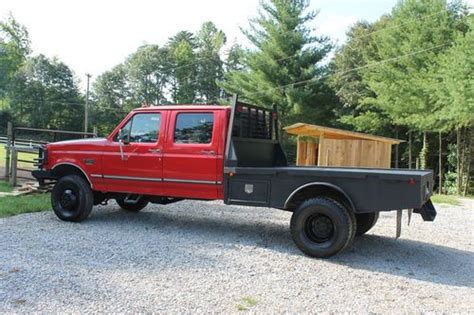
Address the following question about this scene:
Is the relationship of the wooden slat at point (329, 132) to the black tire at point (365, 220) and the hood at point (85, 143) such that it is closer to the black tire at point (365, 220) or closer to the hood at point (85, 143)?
the black tire at point (365, 220)

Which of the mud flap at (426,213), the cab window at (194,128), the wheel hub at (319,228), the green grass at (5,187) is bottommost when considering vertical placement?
the green grass at (5,187)

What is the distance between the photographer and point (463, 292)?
4531 millimetres

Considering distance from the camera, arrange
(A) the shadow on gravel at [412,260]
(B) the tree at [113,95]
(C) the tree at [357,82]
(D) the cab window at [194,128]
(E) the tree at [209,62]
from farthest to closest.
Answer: (B) the tree at [113,95]
(E) the tree at [209,62]
(C) the tree at [357,82]
(D) the cab window at [194,128]
(A) the shadow on gravel at [412,260]

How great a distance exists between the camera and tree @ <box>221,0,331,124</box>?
26484 millimetres

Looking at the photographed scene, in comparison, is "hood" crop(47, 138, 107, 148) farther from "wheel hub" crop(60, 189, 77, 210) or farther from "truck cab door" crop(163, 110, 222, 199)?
"truck cab door" crop(163, 110, 222, 199)

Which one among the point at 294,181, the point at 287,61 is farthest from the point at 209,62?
the point at 294,181

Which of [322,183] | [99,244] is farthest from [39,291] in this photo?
[322,183]

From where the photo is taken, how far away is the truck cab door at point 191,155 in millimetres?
6270

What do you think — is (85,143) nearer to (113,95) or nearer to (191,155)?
(191,155)

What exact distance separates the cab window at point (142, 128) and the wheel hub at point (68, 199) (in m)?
1.19

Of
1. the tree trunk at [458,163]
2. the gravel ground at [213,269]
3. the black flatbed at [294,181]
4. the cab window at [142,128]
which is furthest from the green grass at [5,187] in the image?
the tree trunk at [458,163]

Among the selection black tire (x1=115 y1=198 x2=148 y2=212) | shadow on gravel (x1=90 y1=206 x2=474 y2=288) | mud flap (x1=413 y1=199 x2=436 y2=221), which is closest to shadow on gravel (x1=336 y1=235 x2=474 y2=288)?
shadow on gravel (x1=90 y1=206 x2=474 y2=288)

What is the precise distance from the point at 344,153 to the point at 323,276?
9.84 m

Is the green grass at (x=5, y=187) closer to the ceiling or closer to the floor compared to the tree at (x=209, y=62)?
closer to the floor
